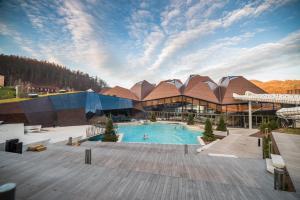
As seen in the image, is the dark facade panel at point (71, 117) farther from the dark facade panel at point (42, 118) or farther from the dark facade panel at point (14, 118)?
the dark facade panel at point (14, 118)

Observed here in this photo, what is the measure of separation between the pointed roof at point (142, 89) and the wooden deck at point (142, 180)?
107 ft

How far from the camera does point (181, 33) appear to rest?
1783 cm

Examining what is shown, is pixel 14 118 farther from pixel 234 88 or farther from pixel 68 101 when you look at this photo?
pixel 234 88

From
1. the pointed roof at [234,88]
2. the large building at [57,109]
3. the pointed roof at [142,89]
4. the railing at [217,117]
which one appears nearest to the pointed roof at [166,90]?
the pointed roof at [142,89]

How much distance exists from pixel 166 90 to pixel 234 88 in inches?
550

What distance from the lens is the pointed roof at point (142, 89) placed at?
39.2 m

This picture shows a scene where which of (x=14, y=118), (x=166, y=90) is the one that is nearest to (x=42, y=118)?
(x=14, y=118)

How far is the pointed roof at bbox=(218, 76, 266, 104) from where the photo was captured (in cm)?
2905

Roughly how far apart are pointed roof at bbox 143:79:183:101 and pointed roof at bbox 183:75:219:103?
2.06m

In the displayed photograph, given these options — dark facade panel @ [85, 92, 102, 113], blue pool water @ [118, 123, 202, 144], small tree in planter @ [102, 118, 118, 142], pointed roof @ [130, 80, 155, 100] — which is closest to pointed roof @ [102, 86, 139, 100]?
pointed roof @ [130, 80, 155, 100]

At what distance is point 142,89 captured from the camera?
39969 mm

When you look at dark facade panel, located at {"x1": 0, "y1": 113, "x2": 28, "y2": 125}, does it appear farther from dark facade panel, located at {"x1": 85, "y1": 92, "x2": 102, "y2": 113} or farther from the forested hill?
the forested hill

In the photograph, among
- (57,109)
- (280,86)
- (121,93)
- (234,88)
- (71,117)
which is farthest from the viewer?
(280,86)

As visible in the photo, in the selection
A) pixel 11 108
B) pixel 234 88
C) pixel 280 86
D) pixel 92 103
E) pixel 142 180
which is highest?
pixel 280 86
